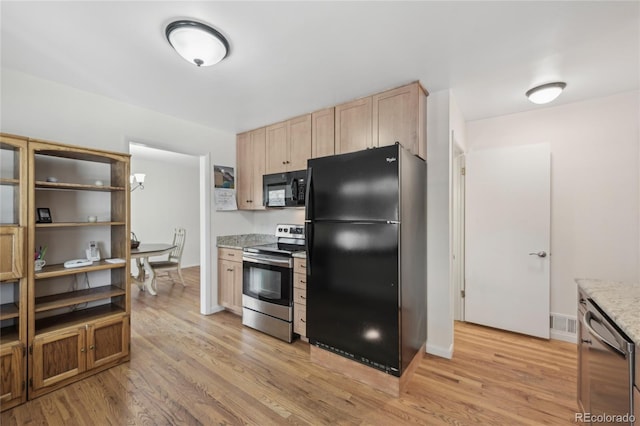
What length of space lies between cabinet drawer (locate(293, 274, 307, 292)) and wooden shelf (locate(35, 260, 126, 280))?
1.59 meters

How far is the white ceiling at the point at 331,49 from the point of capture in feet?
4.99

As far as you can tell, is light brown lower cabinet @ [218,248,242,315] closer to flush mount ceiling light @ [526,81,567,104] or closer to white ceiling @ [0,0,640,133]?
white ceiling @ [0,0,640,133]

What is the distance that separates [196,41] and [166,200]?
557 centimetres

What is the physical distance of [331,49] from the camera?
Answer: 189 cm

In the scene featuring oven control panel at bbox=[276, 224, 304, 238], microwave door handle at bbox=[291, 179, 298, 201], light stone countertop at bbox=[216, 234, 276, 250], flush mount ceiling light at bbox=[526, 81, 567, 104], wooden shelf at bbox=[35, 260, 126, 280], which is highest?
flush mount ceiling light at bbox=[526, 81, 567, 104]

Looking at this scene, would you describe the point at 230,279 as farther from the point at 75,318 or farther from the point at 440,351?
the point at 440,351

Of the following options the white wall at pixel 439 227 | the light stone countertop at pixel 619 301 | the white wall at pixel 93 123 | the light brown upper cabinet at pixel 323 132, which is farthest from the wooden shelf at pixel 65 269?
the light stone countertop at pixel 619 301

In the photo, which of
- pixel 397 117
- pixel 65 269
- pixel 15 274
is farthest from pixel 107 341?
pixel 397 117

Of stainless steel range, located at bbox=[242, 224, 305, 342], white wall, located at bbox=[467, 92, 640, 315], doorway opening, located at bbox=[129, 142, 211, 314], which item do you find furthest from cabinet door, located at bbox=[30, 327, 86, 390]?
white wall, located at bbox=[467, 92, 640, 315]

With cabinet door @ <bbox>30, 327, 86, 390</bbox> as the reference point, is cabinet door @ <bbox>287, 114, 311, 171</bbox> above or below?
above

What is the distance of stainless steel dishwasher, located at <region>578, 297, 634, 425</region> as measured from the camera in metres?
1.13

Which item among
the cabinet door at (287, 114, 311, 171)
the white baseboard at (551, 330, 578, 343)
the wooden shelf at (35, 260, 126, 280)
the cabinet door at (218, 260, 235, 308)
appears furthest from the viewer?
the cabinet door at (218, 260, 235, 308)

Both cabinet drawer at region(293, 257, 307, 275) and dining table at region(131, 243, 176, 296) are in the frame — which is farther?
dining table at region(131, 243, 176, 296)

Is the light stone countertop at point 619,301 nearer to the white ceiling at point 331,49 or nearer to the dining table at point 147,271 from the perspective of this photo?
the white ceiling at point 331,49
